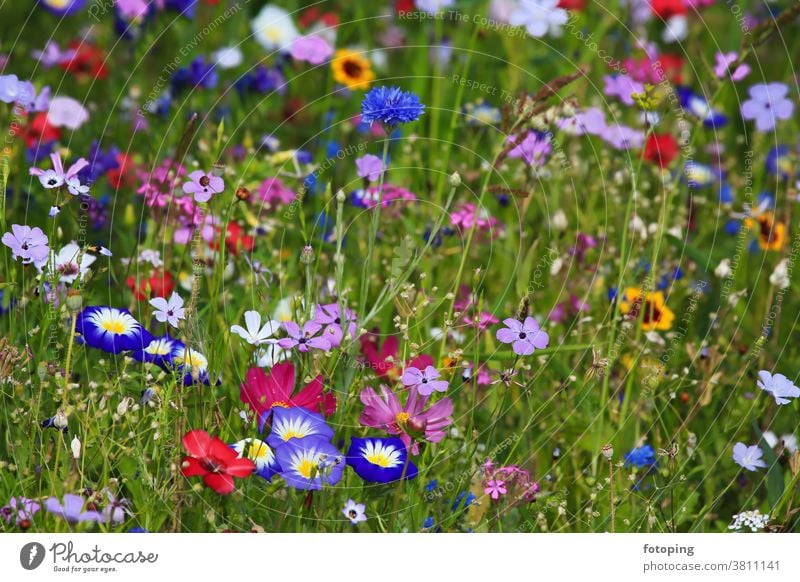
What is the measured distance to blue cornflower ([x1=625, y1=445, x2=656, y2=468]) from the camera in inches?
61.1

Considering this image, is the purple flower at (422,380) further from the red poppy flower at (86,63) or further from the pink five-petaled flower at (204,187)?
the red poppy flower at (86,63)

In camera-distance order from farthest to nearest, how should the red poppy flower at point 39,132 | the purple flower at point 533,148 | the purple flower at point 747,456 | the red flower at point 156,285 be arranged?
the red poppy flower at point 39,132
the purple flower at point 533,148
the red flower at point 156,285
the purple flower at point 747,456

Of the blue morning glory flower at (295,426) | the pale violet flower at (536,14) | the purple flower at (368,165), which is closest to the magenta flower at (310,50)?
the pale violet flower at (536,14)

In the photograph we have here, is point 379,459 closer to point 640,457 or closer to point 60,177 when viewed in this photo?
point 640,457

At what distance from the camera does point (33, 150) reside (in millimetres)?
1997

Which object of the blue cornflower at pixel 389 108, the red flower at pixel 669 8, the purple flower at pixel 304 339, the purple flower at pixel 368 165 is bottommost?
the purple flower at pixel 304 339

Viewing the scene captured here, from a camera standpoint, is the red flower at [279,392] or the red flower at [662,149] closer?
the red flower at [279,392]

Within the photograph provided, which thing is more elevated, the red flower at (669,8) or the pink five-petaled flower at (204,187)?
the red flower at (669,8)

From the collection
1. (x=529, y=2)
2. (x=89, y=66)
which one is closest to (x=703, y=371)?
(x=529, y=2)

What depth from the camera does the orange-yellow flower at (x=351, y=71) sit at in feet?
7.13

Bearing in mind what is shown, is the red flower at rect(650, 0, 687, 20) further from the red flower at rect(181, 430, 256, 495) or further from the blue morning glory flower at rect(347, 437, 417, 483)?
the red flower at rect(181, 430, 256, 495)

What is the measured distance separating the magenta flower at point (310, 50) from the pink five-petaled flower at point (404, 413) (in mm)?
908

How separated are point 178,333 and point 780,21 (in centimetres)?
93

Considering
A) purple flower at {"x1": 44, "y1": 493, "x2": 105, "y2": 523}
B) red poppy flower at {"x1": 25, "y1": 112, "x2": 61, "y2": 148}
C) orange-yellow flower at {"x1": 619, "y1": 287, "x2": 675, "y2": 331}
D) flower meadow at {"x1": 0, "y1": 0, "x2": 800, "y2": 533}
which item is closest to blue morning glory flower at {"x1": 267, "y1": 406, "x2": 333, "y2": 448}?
flower meadow at {"x1": 0, "y1": 0, "x2": 800, "y2": 533}
